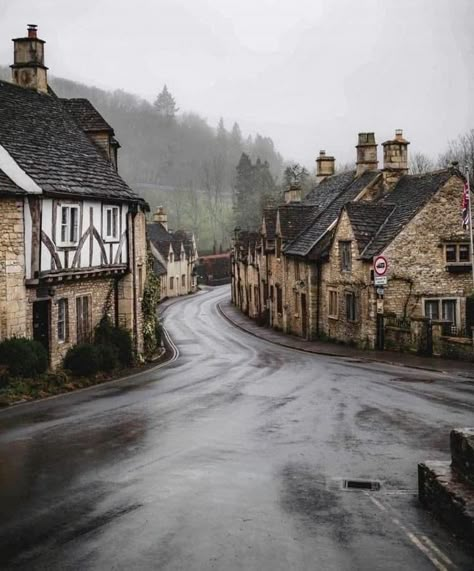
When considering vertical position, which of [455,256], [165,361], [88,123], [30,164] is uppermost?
[88,123]

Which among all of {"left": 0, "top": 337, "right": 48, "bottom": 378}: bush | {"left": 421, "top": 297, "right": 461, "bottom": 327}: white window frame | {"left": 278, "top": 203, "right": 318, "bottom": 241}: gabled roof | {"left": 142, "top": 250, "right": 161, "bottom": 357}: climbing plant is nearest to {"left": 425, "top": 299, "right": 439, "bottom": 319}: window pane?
{"left": 421, "top": 297, "right": 461, "bottom": 327}: white window frame

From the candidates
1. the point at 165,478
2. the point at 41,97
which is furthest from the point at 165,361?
the point at 165,478

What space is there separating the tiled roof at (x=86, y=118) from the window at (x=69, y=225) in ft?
25.8

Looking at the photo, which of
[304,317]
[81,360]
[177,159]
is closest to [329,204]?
[304,317]

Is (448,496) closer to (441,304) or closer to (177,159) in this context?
(441,304)

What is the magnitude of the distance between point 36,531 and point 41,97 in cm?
2307

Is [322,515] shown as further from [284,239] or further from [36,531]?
[284,239]

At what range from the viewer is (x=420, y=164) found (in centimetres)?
8281

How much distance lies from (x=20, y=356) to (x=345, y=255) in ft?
66.4

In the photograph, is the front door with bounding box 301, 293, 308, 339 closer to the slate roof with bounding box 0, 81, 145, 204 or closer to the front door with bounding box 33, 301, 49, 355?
the slate roof with bounding box 0, 81, 145, 204

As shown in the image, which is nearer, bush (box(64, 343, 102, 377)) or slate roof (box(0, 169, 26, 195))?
slate roof (box(0, 169, 26, 195))

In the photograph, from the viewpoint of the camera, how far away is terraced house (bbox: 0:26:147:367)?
2092 cm

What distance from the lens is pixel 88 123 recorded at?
100 ft

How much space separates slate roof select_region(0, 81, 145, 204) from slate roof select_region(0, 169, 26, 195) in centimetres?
76
